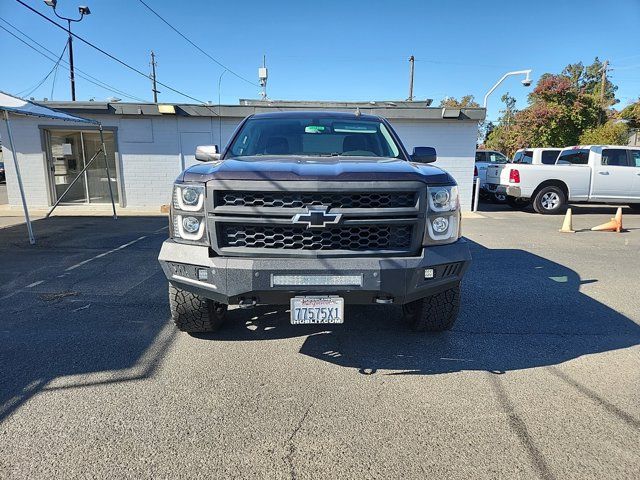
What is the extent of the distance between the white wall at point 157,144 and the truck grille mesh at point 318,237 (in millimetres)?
11064

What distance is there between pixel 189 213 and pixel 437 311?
2131 mm

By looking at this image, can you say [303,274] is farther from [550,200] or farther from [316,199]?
[550,200]

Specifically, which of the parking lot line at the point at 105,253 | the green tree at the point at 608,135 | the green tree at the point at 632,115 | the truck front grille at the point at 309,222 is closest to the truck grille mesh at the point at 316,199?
the truck front grille at the point at 309,222

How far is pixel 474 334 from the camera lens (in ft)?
12.8

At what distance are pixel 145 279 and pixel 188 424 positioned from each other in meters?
3.53

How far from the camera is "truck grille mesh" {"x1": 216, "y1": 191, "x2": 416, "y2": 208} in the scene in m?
2.93

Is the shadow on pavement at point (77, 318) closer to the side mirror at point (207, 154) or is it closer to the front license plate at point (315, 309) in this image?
the front license plate at point (315, 309)

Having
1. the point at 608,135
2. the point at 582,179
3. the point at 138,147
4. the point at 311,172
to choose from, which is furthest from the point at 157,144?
the point at 608,135

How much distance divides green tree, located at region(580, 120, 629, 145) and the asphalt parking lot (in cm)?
2349

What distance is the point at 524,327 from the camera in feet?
13.5

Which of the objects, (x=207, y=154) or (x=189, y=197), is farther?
(x=207, y=154)

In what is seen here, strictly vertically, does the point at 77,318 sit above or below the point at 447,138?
below

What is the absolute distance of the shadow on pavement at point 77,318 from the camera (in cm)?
315

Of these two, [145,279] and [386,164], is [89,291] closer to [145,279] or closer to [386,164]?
[145,279]
